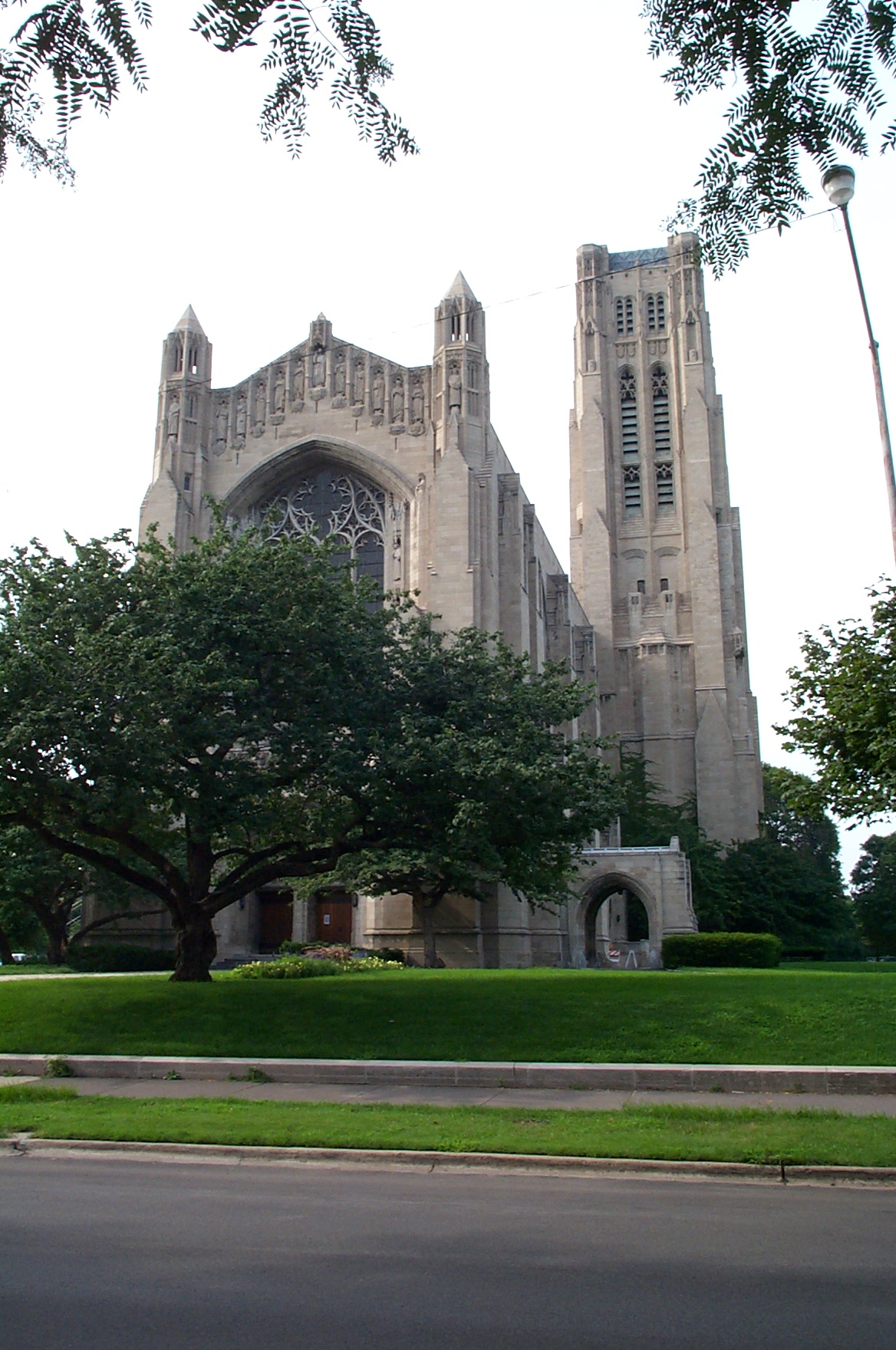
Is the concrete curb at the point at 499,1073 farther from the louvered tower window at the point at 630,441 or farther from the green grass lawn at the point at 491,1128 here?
the louvered tower window at the point at 630,441

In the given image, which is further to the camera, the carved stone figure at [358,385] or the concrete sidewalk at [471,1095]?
the carved stone figure at [358,385]

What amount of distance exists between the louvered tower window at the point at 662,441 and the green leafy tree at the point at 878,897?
26.7m

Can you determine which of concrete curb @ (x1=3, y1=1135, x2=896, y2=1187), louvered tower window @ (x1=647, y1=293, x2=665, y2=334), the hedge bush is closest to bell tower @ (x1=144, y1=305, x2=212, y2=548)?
the hedge bush

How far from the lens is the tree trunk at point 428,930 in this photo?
34969mm

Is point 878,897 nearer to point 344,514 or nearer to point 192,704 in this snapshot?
point 344,514

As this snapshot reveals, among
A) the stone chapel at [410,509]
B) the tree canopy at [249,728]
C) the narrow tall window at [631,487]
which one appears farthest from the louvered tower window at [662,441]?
the tree canopy at [249,728]

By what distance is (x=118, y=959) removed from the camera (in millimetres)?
35500

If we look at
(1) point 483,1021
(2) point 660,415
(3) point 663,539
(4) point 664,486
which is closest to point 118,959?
(1) point 483,1021

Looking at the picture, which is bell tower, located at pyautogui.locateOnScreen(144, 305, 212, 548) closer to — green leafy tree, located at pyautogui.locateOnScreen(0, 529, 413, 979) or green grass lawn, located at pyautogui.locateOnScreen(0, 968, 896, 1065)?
green leafy tree, located at pyautogui.locateOnScreen(0, 529, 413, 979)

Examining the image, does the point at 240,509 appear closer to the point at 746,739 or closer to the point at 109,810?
the point at 109,810

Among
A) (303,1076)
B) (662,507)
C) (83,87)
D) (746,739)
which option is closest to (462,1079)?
(303,1076)

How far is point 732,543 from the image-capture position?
7512 cm

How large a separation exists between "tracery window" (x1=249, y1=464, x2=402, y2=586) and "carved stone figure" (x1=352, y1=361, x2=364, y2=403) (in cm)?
282

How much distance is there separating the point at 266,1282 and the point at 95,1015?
45.0 ft
